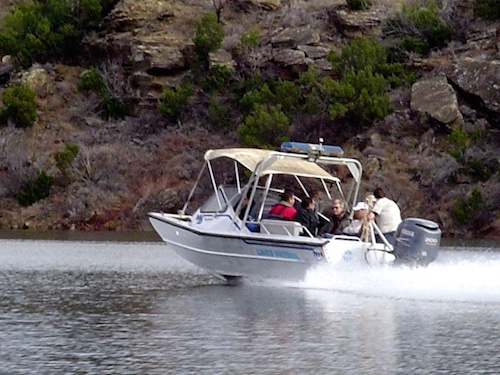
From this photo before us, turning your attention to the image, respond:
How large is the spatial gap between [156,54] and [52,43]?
6.14 metres

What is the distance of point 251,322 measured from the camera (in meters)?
19.1

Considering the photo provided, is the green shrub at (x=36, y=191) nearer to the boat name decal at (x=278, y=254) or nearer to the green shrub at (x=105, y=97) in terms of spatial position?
the green shrub at (x=105, y=97)

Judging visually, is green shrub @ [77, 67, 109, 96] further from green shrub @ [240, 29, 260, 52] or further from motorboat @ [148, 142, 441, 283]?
motorboat @ [148, 142, 441, 283]

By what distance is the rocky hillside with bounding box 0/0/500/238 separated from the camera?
5241 centimetres

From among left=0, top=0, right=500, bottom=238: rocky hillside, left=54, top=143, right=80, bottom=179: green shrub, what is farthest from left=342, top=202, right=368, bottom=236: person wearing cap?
left=54, top=143, right=80, bottom=179: green shrub

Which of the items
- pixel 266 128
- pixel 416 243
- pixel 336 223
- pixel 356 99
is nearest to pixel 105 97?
pixel 266 128

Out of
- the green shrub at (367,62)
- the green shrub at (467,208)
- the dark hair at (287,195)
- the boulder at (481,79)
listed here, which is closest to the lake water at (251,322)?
the dark hair at (287,195)

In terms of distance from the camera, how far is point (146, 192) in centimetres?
5534

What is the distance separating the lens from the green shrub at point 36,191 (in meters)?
54.4

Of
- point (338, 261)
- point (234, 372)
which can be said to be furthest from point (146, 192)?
point (234, 372)

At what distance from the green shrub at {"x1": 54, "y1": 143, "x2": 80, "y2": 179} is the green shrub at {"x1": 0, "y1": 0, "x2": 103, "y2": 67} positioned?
12.0 metres

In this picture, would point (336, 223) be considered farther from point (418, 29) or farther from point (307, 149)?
point (418, 29)

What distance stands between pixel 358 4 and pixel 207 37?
8245 millimetres

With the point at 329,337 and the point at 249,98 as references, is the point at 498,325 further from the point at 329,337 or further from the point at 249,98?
the point at 249,98
